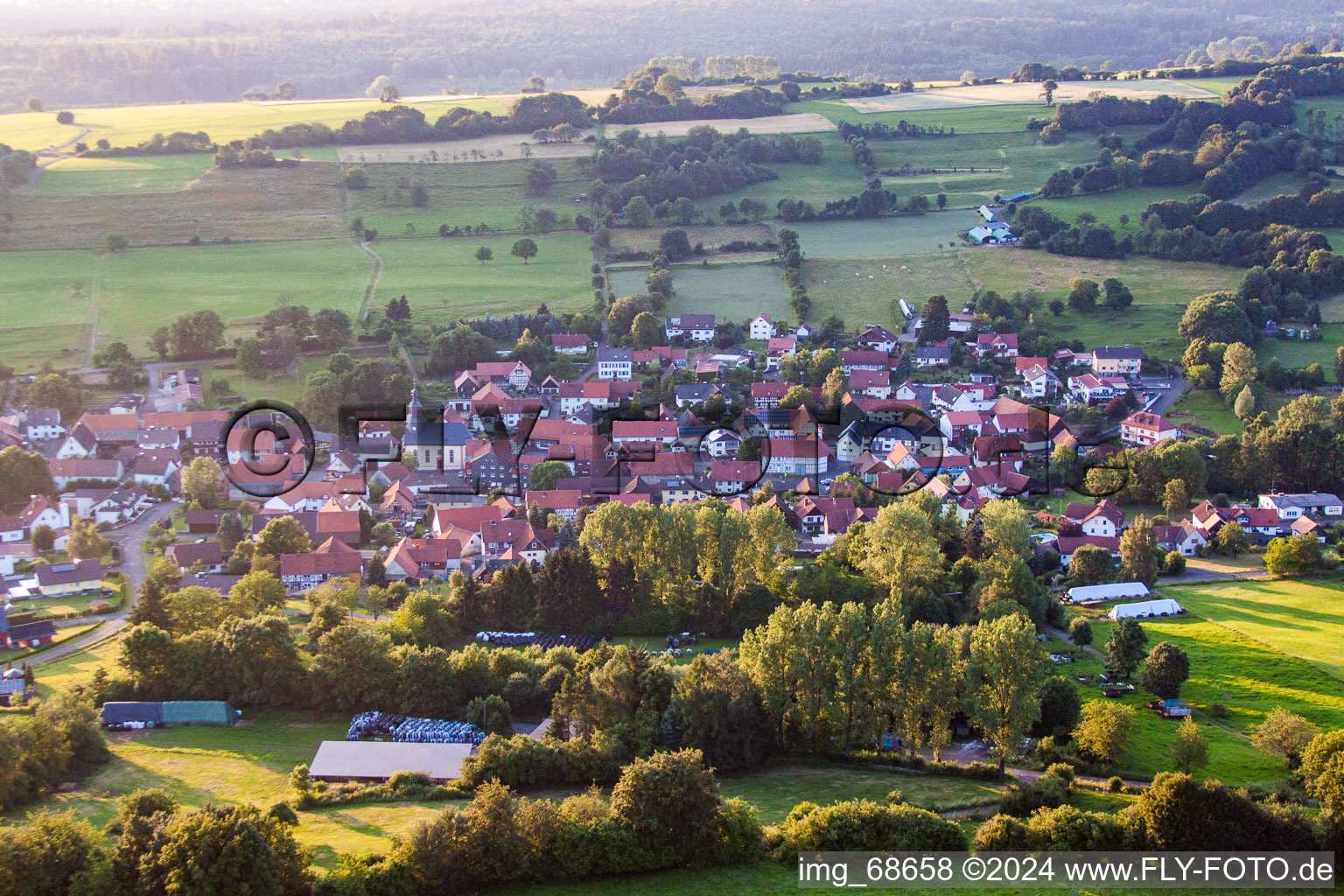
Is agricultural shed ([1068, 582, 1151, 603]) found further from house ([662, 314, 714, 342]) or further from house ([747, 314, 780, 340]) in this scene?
house ([662, 314, 714, 342])

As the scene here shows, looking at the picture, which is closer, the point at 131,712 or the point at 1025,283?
the point at 131,712

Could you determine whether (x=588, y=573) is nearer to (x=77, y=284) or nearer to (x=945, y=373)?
(x=945, y=373)

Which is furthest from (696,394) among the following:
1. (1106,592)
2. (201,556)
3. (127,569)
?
(127,569)

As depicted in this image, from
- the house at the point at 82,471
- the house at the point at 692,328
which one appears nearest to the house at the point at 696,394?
the house at the point at 692,328

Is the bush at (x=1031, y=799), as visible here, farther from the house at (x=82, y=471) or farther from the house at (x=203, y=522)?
the house at (x=82, y=471)

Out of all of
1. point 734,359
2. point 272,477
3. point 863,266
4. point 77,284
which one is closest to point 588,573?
point 272,477

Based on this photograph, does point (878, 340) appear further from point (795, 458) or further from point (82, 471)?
point (82, 471)
